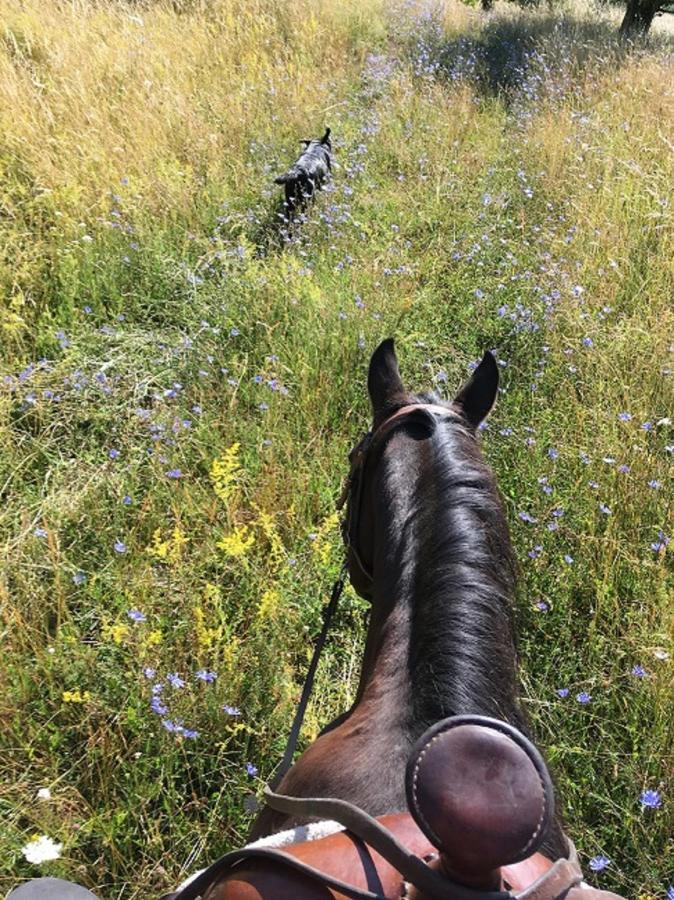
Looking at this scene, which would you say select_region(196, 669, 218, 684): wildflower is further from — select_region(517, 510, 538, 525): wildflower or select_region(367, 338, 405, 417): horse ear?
select_region(517, 510, 538, 525): wildflower

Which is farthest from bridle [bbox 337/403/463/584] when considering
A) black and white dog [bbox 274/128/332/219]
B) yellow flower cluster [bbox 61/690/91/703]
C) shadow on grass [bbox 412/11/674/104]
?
shadow on grass [bbox 412/11/674/104]

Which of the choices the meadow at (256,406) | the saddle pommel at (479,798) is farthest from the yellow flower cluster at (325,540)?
the saddle pommel at (479,798)

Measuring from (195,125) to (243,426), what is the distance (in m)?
3.65

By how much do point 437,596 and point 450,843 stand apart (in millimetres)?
642

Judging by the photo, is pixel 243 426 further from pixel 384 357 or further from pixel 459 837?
pixel 459 837

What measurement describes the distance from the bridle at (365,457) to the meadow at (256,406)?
2.12ft

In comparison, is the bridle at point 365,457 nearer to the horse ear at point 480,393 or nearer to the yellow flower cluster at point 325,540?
the horse ear at point 480,393

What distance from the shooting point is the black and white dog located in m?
4.85

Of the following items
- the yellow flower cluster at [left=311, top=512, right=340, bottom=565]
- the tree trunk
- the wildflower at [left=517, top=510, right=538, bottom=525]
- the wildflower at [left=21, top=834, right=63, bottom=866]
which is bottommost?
the wildflower at [left=21, top=834, right=63, bottom=866]

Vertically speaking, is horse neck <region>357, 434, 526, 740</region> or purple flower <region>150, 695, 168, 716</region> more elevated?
horse neck <region>357, 434, 526, 740</region>

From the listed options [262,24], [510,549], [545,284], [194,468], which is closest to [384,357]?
[510,549]

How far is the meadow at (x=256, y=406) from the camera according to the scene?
80.7 inches

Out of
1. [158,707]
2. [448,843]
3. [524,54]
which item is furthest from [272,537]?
[524,54]

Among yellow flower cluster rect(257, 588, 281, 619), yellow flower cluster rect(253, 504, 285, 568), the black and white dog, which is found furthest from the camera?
the black and white dog
